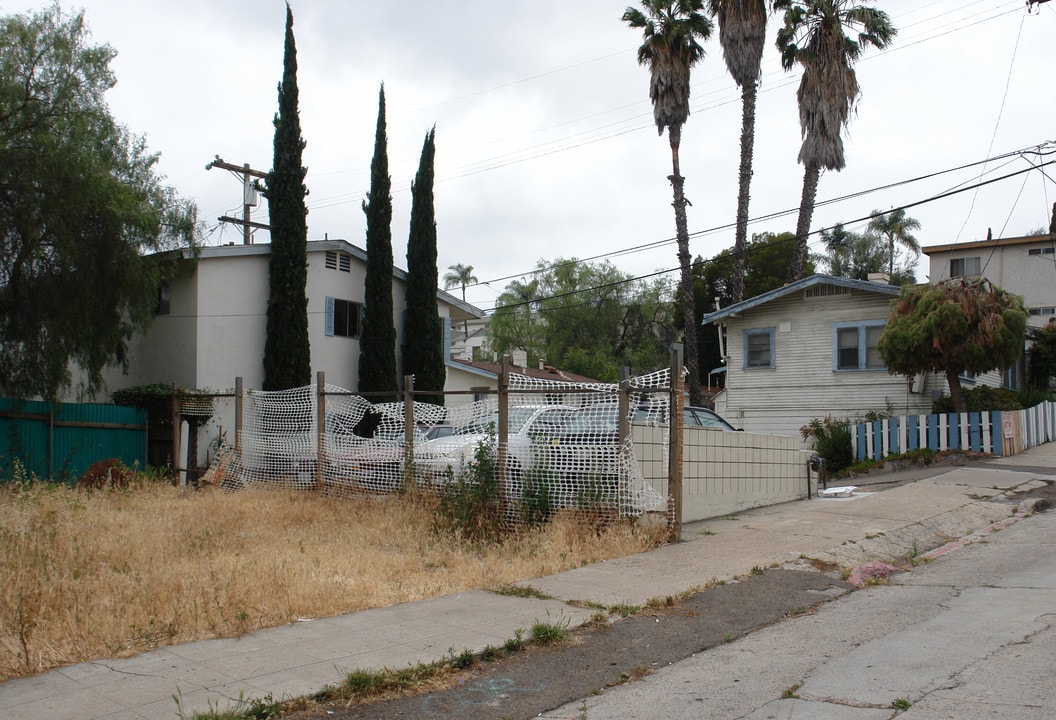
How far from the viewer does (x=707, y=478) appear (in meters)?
11.6

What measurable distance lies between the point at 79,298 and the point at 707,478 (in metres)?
11.4

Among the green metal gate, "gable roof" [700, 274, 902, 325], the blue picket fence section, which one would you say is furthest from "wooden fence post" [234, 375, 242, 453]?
"gable roof" [700, 274, 902, 325]

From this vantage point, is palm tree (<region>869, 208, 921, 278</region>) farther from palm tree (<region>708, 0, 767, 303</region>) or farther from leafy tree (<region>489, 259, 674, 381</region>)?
palm tree (<region>708, 0, 767, 303</region>)

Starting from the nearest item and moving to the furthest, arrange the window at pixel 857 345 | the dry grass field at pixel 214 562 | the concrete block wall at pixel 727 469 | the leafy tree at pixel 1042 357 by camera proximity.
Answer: the dry grass field at pixel 214 562 → the concrete block wall at pixel 727 469 → the window at pixel 857 345 → the leafy tree at pixel 1042 357

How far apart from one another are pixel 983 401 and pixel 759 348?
21.7 feet

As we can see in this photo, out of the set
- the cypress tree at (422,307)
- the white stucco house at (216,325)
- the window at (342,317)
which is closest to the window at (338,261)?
the white stucco house at (216,325)

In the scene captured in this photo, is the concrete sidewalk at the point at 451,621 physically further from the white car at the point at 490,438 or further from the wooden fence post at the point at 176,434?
the wooden fence post at the point at 176,434

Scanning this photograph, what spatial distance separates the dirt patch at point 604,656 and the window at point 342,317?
18668 mm

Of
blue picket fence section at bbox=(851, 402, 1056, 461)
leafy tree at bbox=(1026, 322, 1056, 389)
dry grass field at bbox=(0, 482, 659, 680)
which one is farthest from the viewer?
leafy tree at bbox=(1026, 322, 1056, 389)

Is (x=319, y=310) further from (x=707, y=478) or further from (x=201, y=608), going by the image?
(x=201, y=608)

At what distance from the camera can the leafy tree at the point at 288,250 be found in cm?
2269

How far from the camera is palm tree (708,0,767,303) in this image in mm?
27656

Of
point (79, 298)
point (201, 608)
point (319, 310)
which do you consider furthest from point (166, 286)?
point (201, 608)

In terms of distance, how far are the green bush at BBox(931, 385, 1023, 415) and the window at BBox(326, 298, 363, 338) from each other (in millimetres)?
15693
